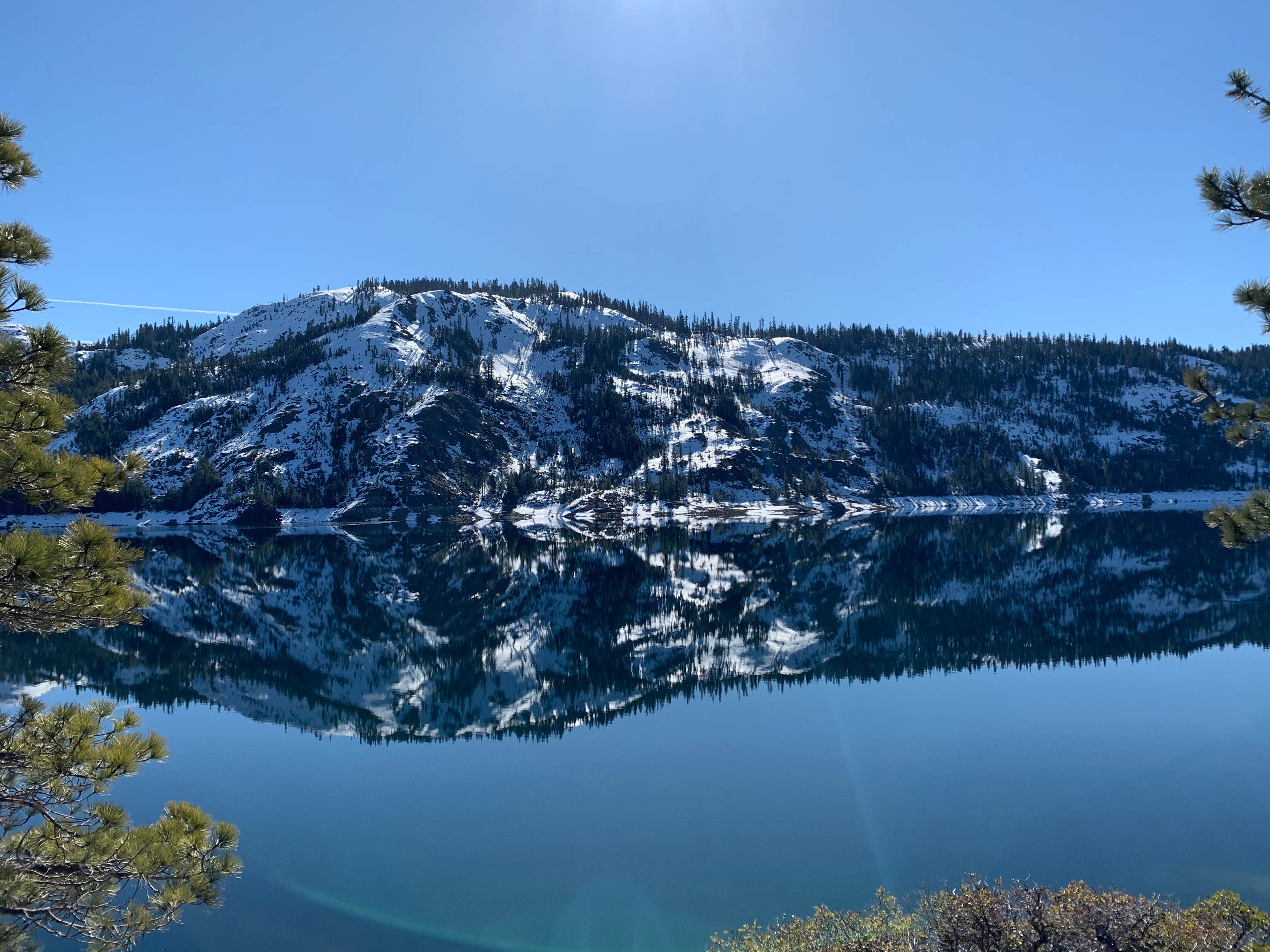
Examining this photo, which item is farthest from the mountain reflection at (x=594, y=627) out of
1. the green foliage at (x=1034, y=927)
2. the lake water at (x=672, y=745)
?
the green foliage at (x=1034, y=927)

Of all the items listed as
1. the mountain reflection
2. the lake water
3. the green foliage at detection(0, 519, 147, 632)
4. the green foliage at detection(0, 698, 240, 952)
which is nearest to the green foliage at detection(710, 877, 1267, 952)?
the lake water

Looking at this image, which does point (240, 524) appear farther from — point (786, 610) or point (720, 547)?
point (786, 610)

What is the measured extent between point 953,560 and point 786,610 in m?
45.5

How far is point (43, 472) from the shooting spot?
33.8 ft

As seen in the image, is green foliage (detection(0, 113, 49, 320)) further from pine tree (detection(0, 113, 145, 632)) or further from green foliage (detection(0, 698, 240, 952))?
green foliage (detection(0, 698, 240, 952))

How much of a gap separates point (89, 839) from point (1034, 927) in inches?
677

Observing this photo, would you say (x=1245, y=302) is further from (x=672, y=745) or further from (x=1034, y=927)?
(x=672, y=745)

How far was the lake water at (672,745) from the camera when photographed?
21.0 m

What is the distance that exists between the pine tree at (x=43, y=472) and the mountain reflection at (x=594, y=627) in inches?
1128

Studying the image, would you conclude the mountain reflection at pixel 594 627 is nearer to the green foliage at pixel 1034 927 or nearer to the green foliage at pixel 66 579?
the green foliage at pixel 1034 927

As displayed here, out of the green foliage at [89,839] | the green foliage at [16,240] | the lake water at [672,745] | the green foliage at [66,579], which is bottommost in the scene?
the lake water at [672,745]

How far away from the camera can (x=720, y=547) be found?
131m

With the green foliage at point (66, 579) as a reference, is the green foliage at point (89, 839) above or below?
below

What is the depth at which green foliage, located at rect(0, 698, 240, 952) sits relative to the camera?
34.7 feet
